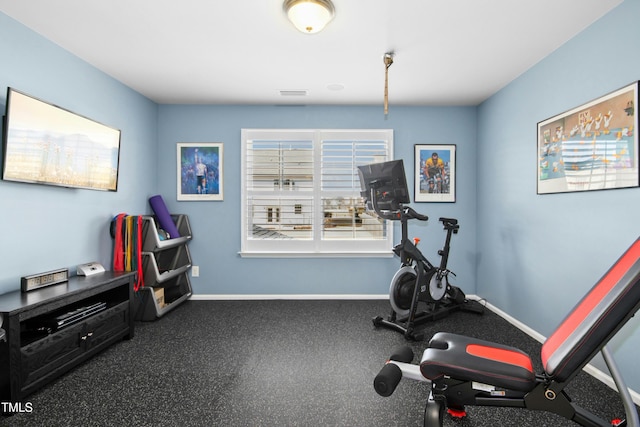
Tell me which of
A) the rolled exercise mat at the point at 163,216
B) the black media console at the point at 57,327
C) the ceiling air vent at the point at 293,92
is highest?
the ceiling air vent at the point at 293,92

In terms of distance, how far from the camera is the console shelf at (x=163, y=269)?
321 cm

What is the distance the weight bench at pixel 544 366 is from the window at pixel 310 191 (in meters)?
2.51

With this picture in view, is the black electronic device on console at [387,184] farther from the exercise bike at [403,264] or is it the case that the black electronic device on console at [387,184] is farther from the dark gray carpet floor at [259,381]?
the dark gray carpet floor at [259,381]

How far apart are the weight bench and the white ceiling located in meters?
1.79

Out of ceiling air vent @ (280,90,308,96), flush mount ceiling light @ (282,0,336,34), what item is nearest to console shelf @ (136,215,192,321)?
ceiling air vent @ (280,90,308,96)

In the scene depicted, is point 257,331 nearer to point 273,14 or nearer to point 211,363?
point 211,363

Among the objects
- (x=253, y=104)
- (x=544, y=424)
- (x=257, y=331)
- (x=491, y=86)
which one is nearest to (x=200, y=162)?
(x=253, y=104)

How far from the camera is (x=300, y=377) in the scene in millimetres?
2193

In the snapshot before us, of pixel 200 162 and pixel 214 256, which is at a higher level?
pixel 200 162

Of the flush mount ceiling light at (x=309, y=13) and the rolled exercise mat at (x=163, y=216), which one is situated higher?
the flush mount ceiling light at (x=309, y=13)

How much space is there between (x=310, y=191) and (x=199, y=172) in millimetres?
1426

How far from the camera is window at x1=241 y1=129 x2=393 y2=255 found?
401 centimetres

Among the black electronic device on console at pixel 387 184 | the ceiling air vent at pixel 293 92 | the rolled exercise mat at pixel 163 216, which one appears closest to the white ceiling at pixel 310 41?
the ceiling air vent at pixel 293 92

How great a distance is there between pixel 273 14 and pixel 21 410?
9.50 ft
